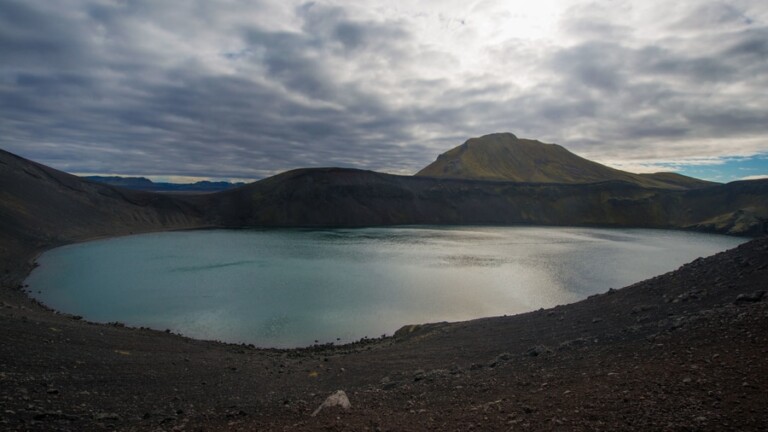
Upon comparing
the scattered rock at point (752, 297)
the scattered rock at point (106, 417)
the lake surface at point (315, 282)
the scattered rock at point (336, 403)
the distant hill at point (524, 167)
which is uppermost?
the distant hill at point (524, 167)

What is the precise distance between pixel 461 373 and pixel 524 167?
18152 centimetres

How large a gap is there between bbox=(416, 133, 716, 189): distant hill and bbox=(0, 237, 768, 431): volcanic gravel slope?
14545cm

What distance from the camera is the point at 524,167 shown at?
591 ft

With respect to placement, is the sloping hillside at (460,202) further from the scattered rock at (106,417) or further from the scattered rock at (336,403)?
the scattered rock at (336,403)

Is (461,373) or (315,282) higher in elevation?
(461,373)

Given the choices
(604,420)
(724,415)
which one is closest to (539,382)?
(604,420)

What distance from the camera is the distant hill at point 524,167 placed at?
543ft

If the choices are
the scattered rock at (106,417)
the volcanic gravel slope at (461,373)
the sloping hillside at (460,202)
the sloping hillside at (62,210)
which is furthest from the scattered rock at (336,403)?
the sloping hillside at (460,202)

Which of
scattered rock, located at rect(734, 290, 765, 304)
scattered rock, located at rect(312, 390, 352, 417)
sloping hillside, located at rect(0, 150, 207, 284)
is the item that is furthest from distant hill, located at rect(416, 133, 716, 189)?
scattered rock, located at rect(312, 390, 352, 417)

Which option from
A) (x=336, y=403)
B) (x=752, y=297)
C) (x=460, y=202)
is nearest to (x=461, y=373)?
(x=336, y=403)

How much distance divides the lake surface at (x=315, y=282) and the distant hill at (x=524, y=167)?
370ft

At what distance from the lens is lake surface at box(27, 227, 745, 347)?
2203 centimetres

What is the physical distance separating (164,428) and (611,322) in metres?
13.5

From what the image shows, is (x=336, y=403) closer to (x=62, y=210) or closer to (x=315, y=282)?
(x=315, y=282)
